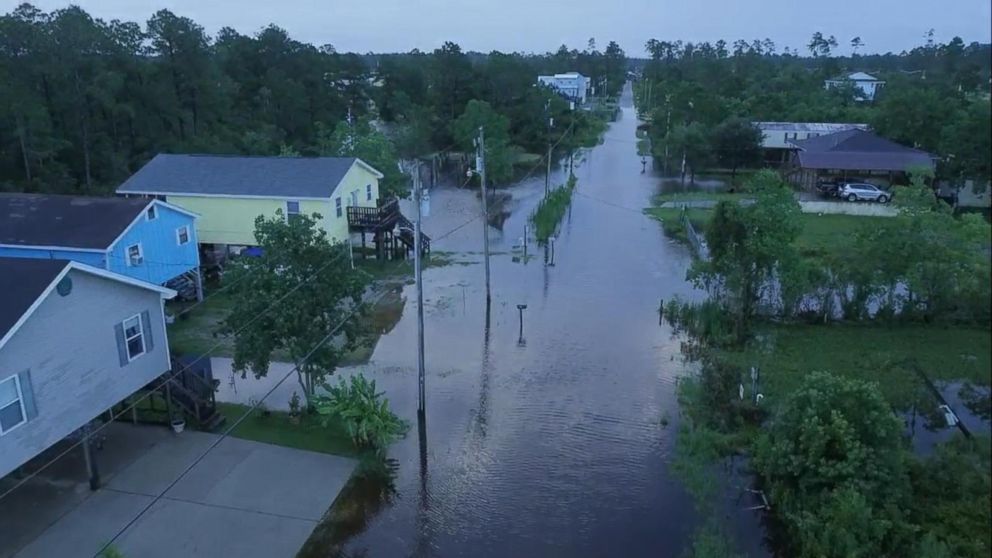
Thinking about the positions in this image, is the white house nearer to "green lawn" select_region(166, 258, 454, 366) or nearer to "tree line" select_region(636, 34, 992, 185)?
"tree line" select_region(636, 34, 992, 185)

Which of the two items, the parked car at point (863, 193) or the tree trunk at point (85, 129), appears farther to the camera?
the parked car at point (863, 193)

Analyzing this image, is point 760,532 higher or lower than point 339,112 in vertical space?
lower

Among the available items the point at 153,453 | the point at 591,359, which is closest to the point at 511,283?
the point at 591,359

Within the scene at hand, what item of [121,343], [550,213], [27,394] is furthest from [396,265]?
[27,394]

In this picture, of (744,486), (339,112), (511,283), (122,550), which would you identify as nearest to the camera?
(122,550)

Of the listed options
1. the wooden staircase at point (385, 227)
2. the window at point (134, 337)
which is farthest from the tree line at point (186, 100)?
the window at point (134, 337)

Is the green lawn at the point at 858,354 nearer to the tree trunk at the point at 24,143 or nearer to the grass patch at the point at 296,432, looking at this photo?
the grass patch at the point at 296,432

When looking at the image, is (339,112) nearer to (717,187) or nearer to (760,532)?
(717,187)

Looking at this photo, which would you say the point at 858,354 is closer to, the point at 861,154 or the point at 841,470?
the point at 841,470
